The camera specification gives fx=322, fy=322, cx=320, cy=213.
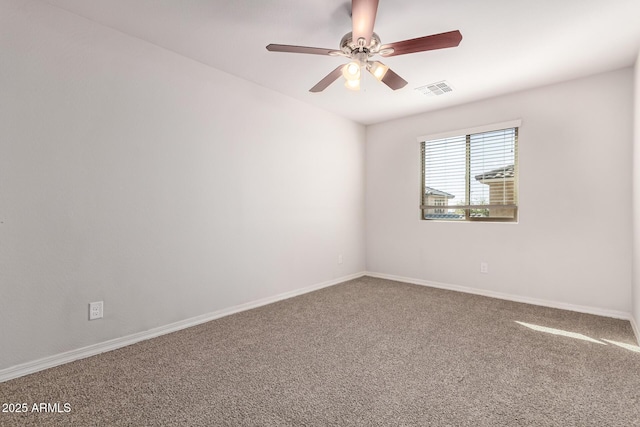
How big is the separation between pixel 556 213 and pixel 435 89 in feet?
5.94

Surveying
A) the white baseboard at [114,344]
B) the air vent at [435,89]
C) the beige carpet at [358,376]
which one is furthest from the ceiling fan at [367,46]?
the white baseboard at [114,344]

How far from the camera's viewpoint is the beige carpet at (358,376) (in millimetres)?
1568

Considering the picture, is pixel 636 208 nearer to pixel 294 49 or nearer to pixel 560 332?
pixel 560 332

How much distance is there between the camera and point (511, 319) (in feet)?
9.73

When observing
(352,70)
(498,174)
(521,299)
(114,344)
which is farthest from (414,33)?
(114,344)

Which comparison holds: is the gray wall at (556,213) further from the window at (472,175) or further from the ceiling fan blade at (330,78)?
the ceiling fan blade at (330,78)

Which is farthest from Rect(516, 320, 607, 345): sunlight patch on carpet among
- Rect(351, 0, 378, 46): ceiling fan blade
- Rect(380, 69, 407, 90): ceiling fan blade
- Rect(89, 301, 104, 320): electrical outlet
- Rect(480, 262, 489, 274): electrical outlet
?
Rect(89, 301, 104, 320): electrical outlet

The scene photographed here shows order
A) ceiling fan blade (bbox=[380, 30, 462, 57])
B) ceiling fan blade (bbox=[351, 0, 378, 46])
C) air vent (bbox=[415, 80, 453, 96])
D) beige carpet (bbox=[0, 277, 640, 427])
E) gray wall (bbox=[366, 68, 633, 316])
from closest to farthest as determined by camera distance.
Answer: beige carpet (bbox=[0, 277, 640, 427]) → ceiling fan blade (bbox=[351, 0, 378, 46]) → ceiling fan blade (bbox=[380, 30, 462, 57]) → gray wall (bbox=[366, 68, 633, 316]) → air vent (bbox=[415, 80, 453, 96])

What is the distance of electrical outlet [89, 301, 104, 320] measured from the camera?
2263 mm

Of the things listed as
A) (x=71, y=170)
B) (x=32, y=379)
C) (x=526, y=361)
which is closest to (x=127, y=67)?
(x=71, y=170)

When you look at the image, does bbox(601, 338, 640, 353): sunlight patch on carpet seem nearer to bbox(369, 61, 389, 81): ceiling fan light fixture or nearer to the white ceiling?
the white ceiling

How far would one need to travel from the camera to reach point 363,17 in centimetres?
181

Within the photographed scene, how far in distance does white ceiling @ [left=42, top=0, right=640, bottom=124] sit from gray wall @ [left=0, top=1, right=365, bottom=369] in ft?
1.01

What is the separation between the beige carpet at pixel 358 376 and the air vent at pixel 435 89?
2.35 meters
